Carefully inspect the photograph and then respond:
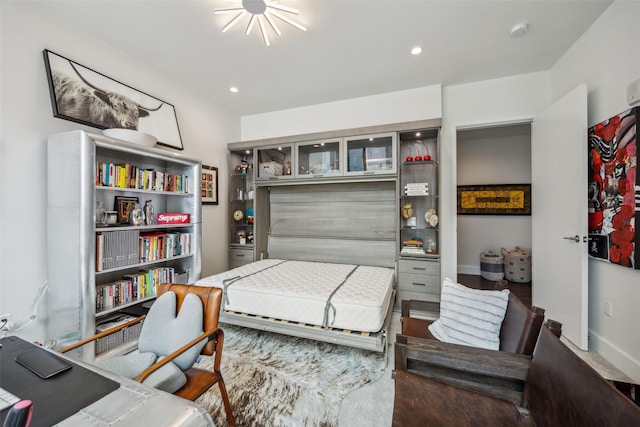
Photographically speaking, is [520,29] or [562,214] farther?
[562,214]

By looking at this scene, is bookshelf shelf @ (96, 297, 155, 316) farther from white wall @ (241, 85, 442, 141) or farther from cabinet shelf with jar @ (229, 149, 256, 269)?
white wall @ (241, 85, 442, 141)

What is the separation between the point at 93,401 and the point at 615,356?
10.7ft

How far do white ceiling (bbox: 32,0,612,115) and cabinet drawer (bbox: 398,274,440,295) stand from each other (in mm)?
2354

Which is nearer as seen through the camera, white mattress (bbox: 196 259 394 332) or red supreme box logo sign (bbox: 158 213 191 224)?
white mattress (bbox: 196 259 394 332)

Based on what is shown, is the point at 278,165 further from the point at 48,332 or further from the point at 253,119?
the point at 48,332

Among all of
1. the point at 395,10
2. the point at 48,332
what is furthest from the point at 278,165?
the point at 48,332

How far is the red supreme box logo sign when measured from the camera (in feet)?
8.19

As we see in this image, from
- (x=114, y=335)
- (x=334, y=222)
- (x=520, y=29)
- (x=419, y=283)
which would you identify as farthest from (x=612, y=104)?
(x=114, y=335)

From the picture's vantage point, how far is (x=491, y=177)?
4531 mm

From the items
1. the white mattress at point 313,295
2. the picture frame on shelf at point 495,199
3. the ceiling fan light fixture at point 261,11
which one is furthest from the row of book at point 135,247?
the picture frame on shelf at point 495,199

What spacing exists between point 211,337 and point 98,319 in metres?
1.53

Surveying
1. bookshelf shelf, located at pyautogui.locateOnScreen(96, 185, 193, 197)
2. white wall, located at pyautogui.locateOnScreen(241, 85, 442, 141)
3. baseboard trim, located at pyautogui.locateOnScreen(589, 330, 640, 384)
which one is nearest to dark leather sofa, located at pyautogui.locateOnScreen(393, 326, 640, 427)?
baseboard trim, located at pyautogui.locateOnScreen(589, 330, 640, 384)

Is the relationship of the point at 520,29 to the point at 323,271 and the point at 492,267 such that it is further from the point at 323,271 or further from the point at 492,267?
the point at 492,267

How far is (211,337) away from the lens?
1.42 metres
